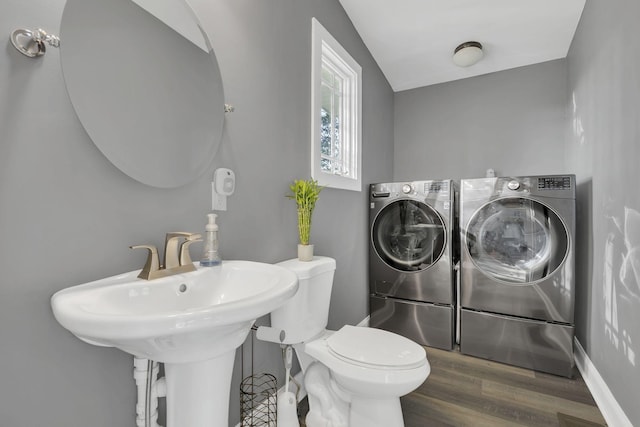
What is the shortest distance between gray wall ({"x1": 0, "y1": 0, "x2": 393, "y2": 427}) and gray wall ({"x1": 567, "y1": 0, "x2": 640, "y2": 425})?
5.56 ft

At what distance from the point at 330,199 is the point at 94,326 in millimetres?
1689

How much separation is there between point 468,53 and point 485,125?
80 centimetres

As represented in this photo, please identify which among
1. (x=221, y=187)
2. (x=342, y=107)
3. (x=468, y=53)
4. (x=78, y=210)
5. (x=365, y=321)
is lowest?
(x=365, y=321)

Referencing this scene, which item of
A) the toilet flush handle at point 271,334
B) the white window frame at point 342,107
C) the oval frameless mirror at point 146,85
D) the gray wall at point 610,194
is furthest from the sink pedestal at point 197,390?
the gray wall at point 610,194

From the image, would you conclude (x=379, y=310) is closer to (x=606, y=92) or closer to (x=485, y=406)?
(x=485, y=406)

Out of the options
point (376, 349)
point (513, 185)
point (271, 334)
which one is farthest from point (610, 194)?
point (271, 334)

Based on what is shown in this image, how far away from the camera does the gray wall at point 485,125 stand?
2855mm

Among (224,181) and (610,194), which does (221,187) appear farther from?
(610,194)

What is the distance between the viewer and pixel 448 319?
7.80ft

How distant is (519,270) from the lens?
→ 2160mm

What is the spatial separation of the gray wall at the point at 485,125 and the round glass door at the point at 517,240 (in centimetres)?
104

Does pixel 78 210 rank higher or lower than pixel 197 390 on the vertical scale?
higher

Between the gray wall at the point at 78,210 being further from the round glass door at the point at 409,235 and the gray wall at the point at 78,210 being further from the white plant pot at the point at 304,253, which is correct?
the round glass door at the point at 409,235

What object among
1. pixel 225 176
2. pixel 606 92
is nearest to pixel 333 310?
pixel 225 176
